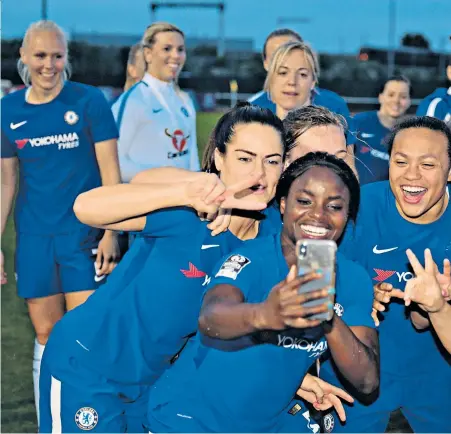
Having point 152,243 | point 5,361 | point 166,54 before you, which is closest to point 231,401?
point 152,243

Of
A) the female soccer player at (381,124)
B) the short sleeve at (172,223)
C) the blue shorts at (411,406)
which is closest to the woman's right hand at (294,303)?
the short sleeve at (172,223)

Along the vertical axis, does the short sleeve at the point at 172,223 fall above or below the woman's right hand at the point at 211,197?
below

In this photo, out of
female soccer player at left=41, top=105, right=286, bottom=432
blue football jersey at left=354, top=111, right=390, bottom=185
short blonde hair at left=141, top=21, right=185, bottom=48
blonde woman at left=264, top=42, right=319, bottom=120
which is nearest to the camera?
female soccer player at left=41, top=105, right=286, bottom=432

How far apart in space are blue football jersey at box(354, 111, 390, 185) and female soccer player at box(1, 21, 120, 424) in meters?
4.11

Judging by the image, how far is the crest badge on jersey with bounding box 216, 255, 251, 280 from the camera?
9.86ft

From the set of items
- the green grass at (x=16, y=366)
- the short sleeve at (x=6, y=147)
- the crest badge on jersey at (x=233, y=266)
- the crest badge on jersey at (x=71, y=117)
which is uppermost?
the crest badge on jersey at (x=71, y=117)

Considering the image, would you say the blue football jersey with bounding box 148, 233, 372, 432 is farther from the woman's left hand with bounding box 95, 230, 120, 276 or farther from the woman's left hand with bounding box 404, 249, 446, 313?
the woman's left hand with bounding box 95, 230, 120, 276

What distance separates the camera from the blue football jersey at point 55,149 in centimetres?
603

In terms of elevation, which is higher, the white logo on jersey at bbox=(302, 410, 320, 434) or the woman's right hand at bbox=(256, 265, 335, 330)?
the woman's right hand at bbox=(256, 265, 335, 330)

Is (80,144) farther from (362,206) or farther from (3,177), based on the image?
(362,206)

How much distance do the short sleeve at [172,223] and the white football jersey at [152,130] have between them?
13.1ft

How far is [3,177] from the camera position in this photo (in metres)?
6.09

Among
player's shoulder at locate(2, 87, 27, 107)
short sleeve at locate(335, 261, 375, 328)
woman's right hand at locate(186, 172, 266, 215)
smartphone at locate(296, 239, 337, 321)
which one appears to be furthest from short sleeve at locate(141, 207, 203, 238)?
player's shoulder at locate(2, 87, 27, 107)

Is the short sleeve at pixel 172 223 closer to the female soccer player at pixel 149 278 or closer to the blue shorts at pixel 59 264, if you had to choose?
the female soccer player at pixel 149 278
